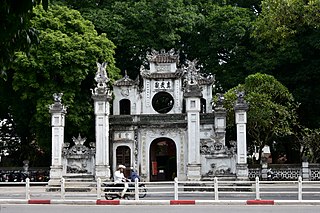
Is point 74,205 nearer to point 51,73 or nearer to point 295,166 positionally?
point 51,73

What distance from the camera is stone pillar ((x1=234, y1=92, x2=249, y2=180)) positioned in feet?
80.3

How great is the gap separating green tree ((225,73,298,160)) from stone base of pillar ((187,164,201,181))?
4.66 meters

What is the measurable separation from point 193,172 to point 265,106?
18.7ft

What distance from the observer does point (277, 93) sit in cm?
2798

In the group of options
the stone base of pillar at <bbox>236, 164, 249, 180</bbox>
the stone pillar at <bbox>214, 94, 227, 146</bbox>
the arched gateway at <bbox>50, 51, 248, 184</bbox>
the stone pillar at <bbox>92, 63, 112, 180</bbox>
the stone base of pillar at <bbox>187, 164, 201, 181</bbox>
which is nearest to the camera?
the stone base of pillar at <bbox>236, 164, 249, 180</bbox>

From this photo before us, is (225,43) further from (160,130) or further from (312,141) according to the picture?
(160,130)

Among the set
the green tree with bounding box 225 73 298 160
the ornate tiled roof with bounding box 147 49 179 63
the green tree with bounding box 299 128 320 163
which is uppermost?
the ornate tiled roof with bounding box 147 49 179 63

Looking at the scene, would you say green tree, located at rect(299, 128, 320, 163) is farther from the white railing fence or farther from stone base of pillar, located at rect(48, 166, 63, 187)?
stone base of pillar, located at rect(48, 166, 63, 187)

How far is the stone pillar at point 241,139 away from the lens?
2447 centimetres

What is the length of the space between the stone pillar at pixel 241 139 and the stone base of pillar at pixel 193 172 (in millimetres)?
1928

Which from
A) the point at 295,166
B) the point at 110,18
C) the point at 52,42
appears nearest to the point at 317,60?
the point at 295,166

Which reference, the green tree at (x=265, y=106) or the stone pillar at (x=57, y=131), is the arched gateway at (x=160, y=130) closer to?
the stone pillar at (x=57, y=131)

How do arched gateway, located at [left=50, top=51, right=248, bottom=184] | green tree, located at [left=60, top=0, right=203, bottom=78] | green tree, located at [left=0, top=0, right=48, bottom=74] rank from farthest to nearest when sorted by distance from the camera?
green tree, located at [left=60, top=0, right=203, bottom=78] → arched gateway, located at [left=50, top=51, right=248, bottom=184] → green tree, located at [left=0, top=0, right=48, bottom=74]

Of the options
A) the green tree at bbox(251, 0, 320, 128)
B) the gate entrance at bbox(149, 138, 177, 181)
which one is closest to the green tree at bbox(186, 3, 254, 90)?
the green tree at bbox(251, 0, 320, 128)
